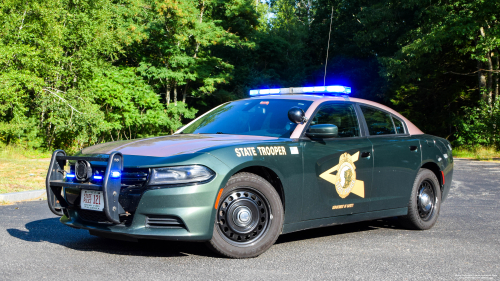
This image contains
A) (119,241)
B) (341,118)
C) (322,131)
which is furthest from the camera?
(341,118)

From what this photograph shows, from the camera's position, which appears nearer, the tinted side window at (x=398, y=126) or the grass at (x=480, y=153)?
the tinted side window at (x=398, y=126)

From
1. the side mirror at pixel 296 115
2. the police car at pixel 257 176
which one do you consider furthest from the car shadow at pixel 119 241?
the side mirror at pixel 296 115

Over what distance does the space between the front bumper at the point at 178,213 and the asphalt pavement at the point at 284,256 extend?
0.27m

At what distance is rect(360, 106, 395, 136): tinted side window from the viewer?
19.8 ft

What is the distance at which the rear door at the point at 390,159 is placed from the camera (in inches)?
230

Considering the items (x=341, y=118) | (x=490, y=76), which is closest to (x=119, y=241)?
(x=341, y=118)

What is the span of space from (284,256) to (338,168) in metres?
1.16

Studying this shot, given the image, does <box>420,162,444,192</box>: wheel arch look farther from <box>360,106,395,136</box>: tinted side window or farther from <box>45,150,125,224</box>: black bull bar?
<box>45,150,125,224</box>: black bull bar

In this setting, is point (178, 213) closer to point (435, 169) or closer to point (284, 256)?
point (284, 256)

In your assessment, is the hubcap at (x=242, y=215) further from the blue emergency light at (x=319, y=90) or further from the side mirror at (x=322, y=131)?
the blue emergency light at (x=319, y=90)

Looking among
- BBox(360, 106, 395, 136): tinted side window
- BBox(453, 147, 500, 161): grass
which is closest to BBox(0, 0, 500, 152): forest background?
BBox(453, 147, 500, 161): grass

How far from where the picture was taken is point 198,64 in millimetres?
37125

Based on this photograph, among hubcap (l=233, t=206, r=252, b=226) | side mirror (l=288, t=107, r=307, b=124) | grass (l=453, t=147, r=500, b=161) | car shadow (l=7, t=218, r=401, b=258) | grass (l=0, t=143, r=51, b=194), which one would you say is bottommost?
grass (l=453, t=147, r=500, b=161)

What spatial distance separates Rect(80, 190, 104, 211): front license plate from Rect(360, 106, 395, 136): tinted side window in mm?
3150
